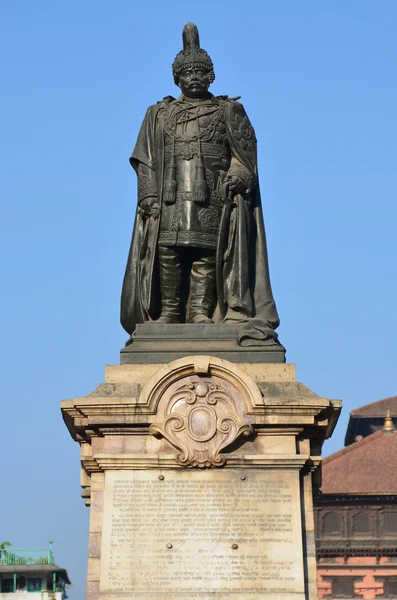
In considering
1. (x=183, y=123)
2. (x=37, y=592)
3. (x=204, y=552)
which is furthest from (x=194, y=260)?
(x=37, y=592)

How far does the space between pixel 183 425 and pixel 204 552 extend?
124 cm

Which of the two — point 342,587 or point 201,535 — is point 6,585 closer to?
point 342,587

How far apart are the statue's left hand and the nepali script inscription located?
A: 3136 mm

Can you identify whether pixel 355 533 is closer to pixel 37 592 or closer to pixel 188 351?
pixel 37 592

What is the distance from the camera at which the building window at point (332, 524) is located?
56.0m

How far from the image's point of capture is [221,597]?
39.7 feet

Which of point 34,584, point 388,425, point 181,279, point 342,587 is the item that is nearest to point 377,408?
point 388,425

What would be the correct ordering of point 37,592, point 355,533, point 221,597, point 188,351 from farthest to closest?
point 37,592 < point 355,533 < point 188,351 < point 221,597

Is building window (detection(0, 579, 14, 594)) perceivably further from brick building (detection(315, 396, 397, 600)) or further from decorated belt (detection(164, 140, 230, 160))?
decorated belt (detection(164, 140, 230, 160))

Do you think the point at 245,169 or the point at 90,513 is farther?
the point at 245,169

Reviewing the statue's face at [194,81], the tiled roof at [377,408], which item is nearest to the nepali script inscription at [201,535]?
the statue's face at [194,81]

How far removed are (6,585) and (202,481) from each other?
57.5 meters

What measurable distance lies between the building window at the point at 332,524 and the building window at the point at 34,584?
59.6 feet

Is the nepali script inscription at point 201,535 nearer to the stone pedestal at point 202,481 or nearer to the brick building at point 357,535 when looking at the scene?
the stone pedestal at point 202,481
